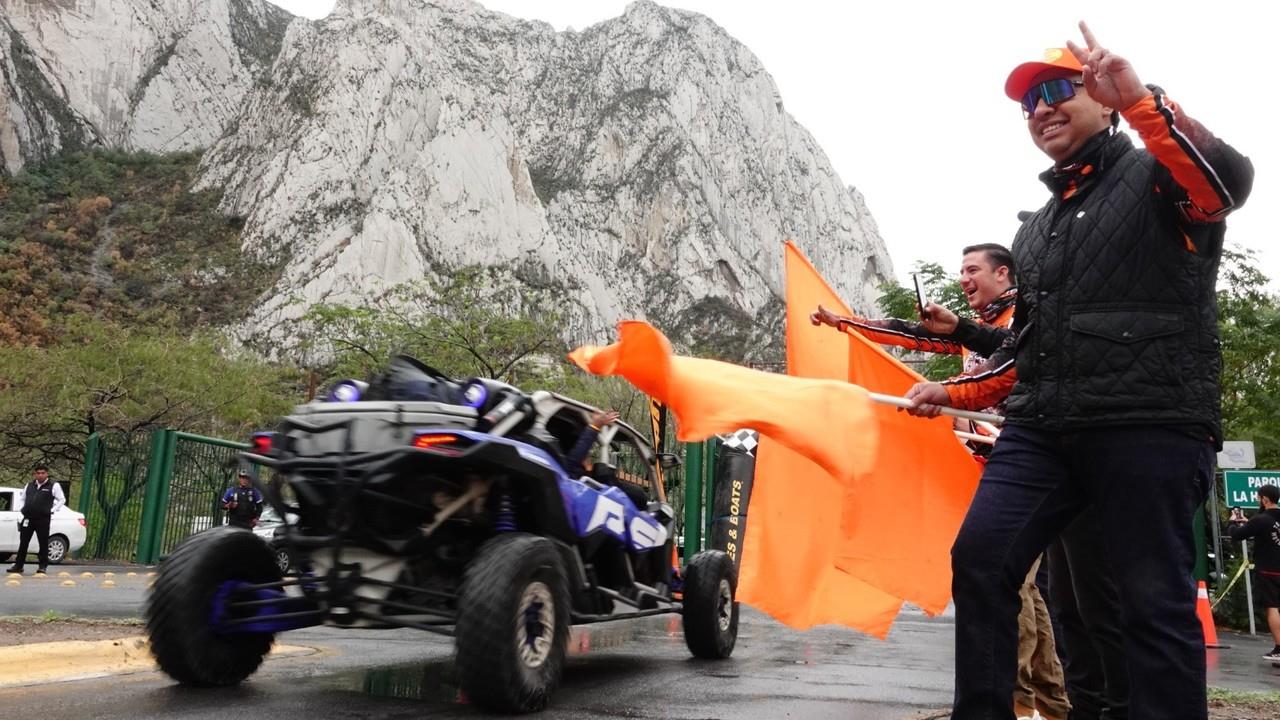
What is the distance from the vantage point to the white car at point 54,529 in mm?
18828

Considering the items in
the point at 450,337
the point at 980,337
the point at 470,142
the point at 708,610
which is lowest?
the point at 708,610

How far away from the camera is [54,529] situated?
18938 mm

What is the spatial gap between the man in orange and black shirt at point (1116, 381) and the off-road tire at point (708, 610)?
409 cm

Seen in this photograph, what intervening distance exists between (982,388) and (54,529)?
1920 cm

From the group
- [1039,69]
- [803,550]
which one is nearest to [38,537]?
[803,550]

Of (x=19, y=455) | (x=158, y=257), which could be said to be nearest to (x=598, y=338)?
(x=158, y=257)

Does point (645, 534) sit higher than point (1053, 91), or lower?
lower

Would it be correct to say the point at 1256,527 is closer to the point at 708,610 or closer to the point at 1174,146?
the point at 708,610

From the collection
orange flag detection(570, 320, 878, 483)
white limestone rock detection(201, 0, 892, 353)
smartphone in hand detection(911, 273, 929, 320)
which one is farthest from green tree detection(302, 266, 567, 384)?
smartphone in hand detection(911, 273, 929, 320)

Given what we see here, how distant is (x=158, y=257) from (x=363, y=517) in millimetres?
78199

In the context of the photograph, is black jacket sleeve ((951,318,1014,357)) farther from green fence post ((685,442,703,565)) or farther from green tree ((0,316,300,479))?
green tree ((0,316,300,479))

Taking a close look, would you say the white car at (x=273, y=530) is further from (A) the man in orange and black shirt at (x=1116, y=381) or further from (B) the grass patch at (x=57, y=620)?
(A) the man in orange and black shirt at (x=1116, y=381)

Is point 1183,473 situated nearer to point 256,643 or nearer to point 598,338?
point 256,643

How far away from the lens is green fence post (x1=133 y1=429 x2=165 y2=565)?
1711cm
